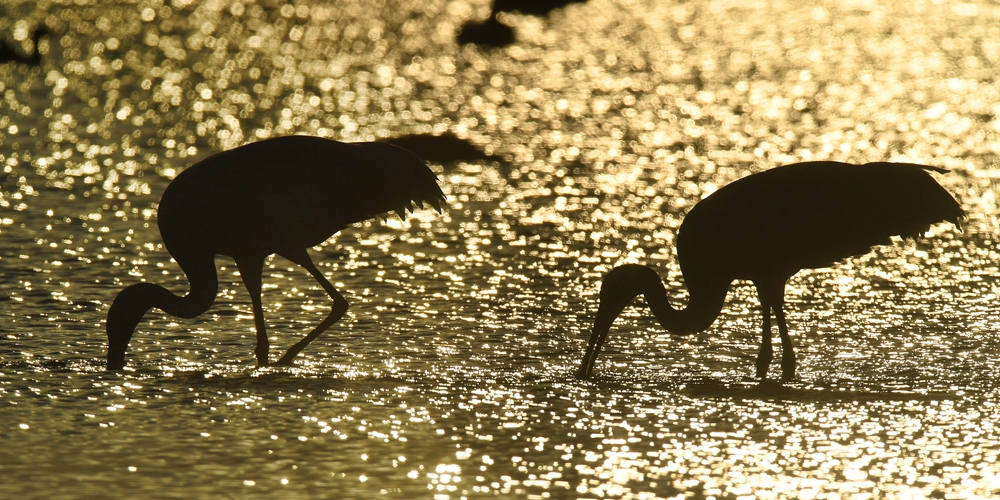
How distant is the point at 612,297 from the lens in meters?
9.20

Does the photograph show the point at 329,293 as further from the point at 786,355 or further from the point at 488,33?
the point at 488,33

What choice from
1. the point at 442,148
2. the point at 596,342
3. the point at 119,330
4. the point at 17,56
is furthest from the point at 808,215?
the point at 17,56

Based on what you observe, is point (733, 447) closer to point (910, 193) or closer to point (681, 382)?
point (681, 382)

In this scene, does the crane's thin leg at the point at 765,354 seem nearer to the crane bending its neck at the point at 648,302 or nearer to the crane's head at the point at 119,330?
the crane bending its neck at the point at 648,302

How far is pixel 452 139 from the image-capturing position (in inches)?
707

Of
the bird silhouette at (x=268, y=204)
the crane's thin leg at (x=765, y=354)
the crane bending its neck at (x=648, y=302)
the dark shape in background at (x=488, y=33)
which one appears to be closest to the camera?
the crane bending its neck at (x=648, y=302)

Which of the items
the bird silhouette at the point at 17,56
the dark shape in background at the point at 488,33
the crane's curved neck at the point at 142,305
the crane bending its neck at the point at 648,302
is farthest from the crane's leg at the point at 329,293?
the dark shape in background at the point at 488,33

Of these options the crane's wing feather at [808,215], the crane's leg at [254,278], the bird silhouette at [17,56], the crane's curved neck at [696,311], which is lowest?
the crane's curved neck at [696,311]

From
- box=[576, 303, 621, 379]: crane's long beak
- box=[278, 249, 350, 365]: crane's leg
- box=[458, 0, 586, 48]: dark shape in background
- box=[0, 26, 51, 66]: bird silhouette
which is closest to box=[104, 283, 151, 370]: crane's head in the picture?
box=[278, 249, 350, 365]: crane's leg

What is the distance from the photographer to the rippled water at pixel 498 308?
747 centimetres

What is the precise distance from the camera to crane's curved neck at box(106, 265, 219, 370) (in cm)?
907

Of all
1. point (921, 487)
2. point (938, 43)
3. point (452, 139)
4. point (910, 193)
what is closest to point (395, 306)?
point (910, 193)

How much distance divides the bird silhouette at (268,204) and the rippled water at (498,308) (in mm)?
382

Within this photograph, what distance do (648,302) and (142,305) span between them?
294 centimetres
